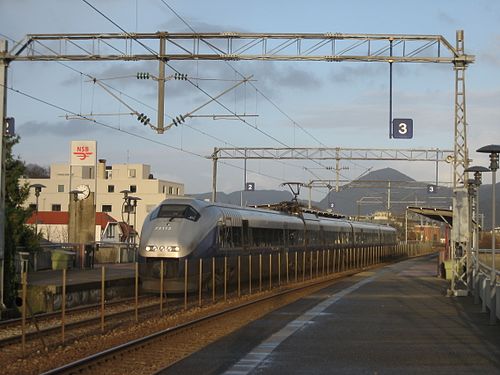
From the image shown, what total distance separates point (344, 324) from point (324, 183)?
1952 inches

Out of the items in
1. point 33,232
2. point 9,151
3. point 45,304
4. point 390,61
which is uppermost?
point 390,61

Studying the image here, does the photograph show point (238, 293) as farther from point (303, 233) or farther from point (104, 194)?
point (104, 194)

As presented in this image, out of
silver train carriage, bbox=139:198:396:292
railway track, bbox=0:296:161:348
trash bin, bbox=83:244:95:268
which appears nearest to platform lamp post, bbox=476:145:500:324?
silver train carriage, bbox=139:198:396:292

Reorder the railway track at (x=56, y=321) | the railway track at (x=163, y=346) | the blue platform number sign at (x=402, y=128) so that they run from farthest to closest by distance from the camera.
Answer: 1. the blue platform number sign at (x=402, y=128)
2. the railway track at (x=56, y=321)
3. the railway track at (x=163, y=346)

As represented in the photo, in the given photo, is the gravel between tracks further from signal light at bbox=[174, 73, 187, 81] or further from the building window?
the building window

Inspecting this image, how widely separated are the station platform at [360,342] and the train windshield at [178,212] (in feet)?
13.9

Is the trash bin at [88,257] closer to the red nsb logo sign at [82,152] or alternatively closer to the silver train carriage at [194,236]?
the silver train carriage at [194,236]

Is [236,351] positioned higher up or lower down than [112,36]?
lower down

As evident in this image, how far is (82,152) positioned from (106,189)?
54.0m

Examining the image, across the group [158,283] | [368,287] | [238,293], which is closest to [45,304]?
[158,283]

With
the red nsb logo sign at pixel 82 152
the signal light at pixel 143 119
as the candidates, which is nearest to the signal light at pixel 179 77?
the signal light at pixel 143 119

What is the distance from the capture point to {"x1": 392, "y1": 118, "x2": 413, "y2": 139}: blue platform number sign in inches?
1109

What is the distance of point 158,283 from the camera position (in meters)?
23.2

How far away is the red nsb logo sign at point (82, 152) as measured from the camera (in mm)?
53522
